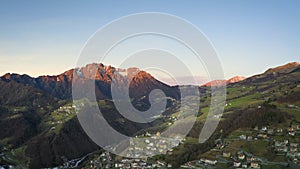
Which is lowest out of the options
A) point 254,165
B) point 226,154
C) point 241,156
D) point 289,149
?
point 254,165

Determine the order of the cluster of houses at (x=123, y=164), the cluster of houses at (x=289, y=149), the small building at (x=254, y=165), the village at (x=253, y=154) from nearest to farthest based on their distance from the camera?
1. the small building at (x=254, y=165)
2. the cluster of houses at (x=289, y=149)
3. the village at (x=253, y=154)
4. the cluster of houses at (x=123, y=164)

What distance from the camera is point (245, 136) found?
87.1 meters

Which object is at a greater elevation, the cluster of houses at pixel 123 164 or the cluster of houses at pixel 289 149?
the cluster of houses at pixel 289 149

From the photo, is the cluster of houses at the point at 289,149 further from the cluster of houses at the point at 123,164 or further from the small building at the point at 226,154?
the cluster of houses at the point at 123,164

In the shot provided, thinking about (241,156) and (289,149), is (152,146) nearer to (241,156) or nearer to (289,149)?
(241,156)

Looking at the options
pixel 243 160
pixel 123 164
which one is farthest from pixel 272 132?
pixel 123 164

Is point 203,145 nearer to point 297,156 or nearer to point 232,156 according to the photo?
point 232,156

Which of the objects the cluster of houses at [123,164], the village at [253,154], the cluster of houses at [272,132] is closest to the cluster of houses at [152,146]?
the cluster of houses at [123,164]

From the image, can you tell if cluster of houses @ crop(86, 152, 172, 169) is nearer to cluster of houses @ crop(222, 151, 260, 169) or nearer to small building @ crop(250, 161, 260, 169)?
cluster of houses @ crop(222, 151, 260, 169)

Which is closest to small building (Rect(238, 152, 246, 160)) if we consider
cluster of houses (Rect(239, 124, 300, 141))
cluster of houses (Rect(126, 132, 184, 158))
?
cluster of houses (Rect(239, 124, 300, 141))

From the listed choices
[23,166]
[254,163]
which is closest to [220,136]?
[254,163]

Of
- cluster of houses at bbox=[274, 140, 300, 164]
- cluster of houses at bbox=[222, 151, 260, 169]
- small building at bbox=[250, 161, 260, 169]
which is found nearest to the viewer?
small building at bbox=[250, 161, 260, 169]

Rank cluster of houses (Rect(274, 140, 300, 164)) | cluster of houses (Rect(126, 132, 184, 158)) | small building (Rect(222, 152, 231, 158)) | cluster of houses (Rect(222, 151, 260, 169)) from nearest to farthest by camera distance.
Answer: cluster of houses (Rect(222, 151, 260, 169)) < cluster of houses (Rect(274, 140, 300, 164)) < small building (Rect(222, 152, 231, 158)) < cluster of houses (Rect(126, 132, 184, 158))

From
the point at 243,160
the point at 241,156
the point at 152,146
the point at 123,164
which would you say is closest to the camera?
the point at 243,160
